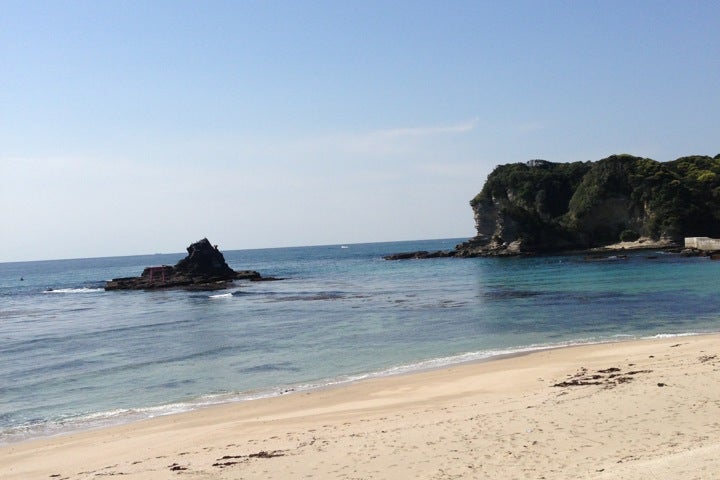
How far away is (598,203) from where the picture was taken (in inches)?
3809

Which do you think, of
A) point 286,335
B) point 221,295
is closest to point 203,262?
point 221,295

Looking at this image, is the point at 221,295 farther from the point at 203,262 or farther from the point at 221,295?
the point at 203,262

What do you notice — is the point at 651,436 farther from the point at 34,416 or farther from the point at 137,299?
the point at 137,299

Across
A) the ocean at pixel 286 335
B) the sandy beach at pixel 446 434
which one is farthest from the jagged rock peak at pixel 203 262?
the sandy beach at pixel 446 434

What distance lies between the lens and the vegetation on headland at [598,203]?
292 ft

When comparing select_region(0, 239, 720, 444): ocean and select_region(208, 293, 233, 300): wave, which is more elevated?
select_region(208, 293, 233, 300): wave

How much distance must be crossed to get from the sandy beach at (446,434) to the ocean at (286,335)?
2445mm

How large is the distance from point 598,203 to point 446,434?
307ft

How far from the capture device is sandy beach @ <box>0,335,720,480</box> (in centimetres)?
909

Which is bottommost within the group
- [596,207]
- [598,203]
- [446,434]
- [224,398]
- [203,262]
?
[224,398]

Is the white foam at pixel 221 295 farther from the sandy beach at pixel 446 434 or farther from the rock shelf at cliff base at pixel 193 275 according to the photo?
the sandy beach at pixel 446 434

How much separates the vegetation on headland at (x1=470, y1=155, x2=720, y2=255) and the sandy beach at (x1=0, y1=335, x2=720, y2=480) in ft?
Answer: 266

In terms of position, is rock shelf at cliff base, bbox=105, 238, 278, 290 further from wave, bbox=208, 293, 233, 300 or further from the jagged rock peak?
wave, bbox=208, 293, 233, 300

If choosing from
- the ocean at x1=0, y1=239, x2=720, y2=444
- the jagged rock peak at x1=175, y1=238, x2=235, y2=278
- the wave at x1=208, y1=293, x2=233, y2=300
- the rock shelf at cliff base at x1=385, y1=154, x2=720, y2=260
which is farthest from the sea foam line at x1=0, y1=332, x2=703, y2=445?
the rock shelf at cliff base at x1=385, y1=154, x2=720, y2=260
